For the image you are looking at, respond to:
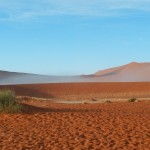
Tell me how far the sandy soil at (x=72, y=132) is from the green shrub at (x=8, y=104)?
19.1 inches

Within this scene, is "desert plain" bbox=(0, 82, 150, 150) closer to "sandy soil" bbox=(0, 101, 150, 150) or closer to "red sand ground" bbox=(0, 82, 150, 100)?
"sandy soil" bbox=(0, 101, 150, 150)

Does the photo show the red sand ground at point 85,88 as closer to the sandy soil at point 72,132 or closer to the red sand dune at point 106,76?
the red sand dune at point 106,76

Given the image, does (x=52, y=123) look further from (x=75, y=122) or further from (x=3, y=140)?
(x=3, y=140)

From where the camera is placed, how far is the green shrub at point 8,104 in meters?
20.2

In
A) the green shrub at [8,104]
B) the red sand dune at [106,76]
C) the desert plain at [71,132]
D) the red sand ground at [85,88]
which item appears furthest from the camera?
the red sand dune at [106,76]

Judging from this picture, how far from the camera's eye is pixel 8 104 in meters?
20.8

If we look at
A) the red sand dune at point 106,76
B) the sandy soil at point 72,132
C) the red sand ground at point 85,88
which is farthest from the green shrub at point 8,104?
the red sand dune at point 106,76

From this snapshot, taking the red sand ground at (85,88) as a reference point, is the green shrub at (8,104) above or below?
below

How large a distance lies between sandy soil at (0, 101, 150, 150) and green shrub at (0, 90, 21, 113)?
1.59ft

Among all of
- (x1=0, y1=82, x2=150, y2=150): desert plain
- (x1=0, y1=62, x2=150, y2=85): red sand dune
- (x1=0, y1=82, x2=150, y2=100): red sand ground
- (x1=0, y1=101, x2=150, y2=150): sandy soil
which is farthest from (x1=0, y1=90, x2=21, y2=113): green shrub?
(x1=0, y1=62, x2=150, y2=85): red sand dune

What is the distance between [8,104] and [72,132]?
6264mm

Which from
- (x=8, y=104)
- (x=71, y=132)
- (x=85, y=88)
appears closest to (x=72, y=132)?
(x=71, y=132)

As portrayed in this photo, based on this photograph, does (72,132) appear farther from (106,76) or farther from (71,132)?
(106,76)

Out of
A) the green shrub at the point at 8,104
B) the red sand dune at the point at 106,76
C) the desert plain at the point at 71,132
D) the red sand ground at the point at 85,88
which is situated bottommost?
the desert plain at the point at 71,132
